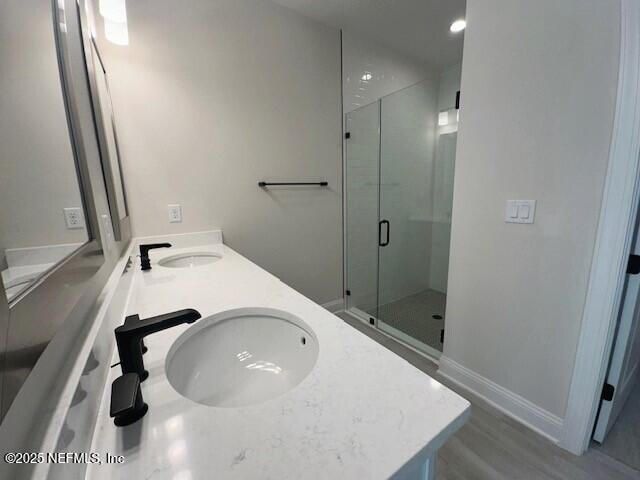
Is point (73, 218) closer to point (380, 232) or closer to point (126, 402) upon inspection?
point (126, 402)

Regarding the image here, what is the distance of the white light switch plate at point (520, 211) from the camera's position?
4.08 feet

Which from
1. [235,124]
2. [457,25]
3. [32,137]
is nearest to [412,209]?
[457,25]

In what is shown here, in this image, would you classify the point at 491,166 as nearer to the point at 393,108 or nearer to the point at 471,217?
the point at 471,217

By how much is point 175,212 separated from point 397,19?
2.32 metres

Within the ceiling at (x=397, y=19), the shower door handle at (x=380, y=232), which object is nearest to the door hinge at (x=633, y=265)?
the shower door handle at (x=380, y=232)

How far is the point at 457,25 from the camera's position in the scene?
2.18 metres

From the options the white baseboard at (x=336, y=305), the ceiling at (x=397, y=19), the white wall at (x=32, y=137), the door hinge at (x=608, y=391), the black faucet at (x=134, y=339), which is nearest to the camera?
the white wall at (x=32, y=137)

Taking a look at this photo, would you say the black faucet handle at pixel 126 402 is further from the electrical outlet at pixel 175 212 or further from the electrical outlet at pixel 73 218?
the electrical outlet at pixel 175 212

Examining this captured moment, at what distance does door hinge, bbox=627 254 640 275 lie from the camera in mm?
1049

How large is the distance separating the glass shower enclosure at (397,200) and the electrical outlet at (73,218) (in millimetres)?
2110

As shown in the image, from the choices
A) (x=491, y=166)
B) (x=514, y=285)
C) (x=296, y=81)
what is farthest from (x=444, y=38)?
(x=514, y=285)

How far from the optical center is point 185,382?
25.5 inches

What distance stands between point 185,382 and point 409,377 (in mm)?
534

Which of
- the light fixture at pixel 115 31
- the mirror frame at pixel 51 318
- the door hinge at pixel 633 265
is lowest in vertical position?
the door hinge at pixel 633 265
